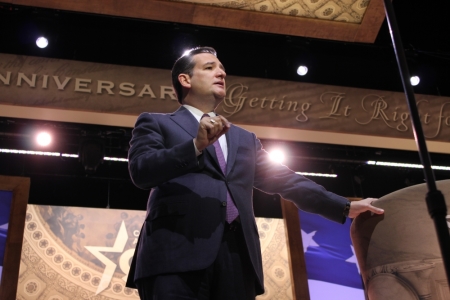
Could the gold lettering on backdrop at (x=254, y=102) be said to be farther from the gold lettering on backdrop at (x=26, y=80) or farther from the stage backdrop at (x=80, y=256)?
the stage backdrop at (x=80, y=256)

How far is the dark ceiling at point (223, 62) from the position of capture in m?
5.30

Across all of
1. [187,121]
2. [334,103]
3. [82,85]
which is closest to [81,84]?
[82,85]

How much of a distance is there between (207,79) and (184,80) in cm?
9

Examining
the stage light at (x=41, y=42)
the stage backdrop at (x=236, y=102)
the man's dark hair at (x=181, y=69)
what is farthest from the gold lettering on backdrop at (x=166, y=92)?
the man's dark hair at (x=181, y=69)

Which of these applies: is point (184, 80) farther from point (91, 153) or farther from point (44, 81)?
point (91, 153)

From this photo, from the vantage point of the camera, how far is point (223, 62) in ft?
18.6

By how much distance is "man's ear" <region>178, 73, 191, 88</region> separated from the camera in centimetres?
211

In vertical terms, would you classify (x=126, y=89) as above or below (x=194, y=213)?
above

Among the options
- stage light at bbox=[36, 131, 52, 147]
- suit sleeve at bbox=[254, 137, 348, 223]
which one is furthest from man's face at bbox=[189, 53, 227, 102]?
stage light at bbox=[36, 131, 52, 147]

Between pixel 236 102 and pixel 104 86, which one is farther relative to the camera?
pixel 236 102

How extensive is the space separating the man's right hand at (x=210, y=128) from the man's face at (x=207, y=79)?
0.46m

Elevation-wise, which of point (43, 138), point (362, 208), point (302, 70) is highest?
point (302, 70)

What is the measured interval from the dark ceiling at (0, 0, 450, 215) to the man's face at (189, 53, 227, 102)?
317 centimetres

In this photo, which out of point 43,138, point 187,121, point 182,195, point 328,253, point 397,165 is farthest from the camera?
point 397,165
